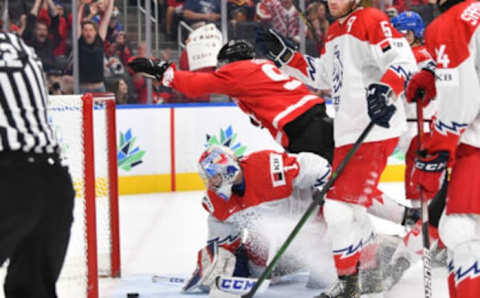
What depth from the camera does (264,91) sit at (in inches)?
142

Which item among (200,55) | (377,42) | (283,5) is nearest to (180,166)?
(200,55)

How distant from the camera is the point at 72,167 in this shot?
3961mm

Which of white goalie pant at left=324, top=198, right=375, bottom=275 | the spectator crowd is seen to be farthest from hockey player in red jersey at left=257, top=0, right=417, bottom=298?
the spectator crowd

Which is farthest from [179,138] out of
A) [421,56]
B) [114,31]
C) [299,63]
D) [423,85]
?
[423,85]

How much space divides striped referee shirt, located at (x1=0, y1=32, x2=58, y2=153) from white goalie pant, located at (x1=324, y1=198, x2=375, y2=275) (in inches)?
45.1

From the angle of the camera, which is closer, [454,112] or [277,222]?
→ [454,112]

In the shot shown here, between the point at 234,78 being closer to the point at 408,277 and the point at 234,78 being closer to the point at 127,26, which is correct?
the point at 408,277

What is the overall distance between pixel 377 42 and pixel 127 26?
407cm

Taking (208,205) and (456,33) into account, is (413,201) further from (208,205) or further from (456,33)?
(456,33)

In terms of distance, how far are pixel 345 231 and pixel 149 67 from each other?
1.09 metres

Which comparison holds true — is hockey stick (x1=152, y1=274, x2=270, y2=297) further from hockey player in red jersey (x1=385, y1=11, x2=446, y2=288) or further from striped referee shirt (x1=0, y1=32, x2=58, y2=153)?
striped referee shirt (x1=0, y1=32, x2=58, y2=153)

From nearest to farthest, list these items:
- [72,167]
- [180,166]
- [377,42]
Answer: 1. [377,42]
2. [72,167]
3. [180,166]

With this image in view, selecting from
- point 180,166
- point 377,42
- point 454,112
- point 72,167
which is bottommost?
point 180,166

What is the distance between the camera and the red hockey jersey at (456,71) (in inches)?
87.3
